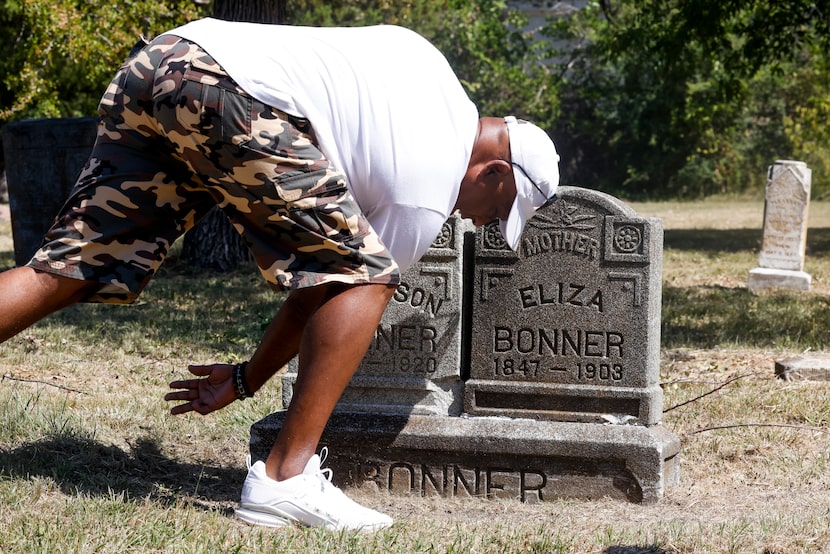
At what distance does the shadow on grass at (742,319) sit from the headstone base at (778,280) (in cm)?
49

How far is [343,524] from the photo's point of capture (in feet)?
9.13

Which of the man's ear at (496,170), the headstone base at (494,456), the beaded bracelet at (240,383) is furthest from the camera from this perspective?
the headstone base at (494,456)

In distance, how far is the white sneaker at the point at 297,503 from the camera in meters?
2.75

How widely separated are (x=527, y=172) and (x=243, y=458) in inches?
67.0

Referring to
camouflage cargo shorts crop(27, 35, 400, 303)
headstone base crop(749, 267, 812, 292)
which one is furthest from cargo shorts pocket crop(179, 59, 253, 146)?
headstone base crop(749, 267, 812, 292)

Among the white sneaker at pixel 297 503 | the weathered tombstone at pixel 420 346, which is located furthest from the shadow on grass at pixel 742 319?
the white sneaker at pixel 297 503

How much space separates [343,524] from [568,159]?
2497cm

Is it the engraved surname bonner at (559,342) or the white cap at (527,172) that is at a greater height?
the white cap at (527,172)

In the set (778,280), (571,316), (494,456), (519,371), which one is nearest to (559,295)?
(571,316)

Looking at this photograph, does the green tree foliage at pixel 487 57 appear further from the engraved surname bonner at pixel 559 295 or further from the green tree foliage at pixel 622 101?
the engraved surname bonner at pixel 559 295

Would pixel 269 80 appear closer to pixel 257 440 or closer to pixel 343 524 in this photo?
pixel 343 524

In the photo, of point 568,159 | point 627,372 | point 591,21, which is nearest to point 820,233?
point 591,21

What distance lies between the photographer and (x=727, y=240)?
1507 centimetres

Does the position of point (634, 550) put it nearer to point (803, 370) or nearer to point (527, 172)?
point (527, 172)
